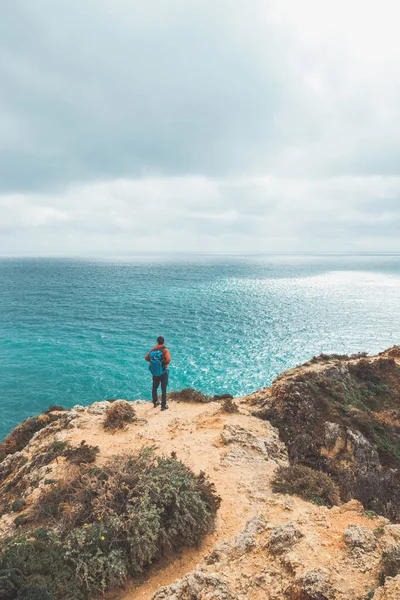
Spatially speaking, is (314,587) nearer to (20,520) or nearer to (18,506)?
(20,520)

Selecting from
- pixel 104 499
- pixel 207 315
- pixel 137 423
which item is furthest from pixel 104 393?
pixel 207 315

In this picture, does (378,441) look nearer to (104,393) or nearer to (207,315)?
(104,393)

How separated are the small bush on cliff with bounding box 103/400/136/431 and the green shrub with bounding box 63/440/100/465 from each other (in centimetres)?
223

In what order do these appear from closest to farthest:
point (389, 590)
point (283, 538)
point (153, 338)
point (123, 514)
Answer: point (389, 590) < point (283, 538) < point (123, 514) < point (153, 338)

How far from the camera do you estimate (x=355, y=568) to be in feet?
18.7

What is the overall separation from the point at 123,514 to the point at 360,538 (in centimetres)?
527

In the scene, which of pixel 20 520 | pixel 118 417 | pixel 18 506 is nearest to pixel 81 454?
pixel 18 506

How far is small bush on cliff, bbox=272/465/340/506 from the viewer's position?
8.72 meters

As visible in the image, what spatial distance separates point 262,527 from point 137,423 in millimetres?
8002

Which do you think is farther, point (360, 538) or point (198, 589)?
point (360, 538)

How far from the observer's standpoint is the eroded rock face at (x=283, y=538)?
6.48m

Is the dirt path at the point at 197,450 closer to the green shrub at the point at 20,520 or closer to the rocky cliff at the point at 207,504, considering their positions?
the rocky cliff at the point at 207,504

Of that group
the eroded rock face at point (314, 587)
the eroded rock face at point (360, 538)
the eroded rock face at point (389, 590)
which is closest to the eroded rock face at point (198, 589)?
the eroded rock face at point (314, 587)

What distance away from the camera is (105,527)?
6.86 meters
